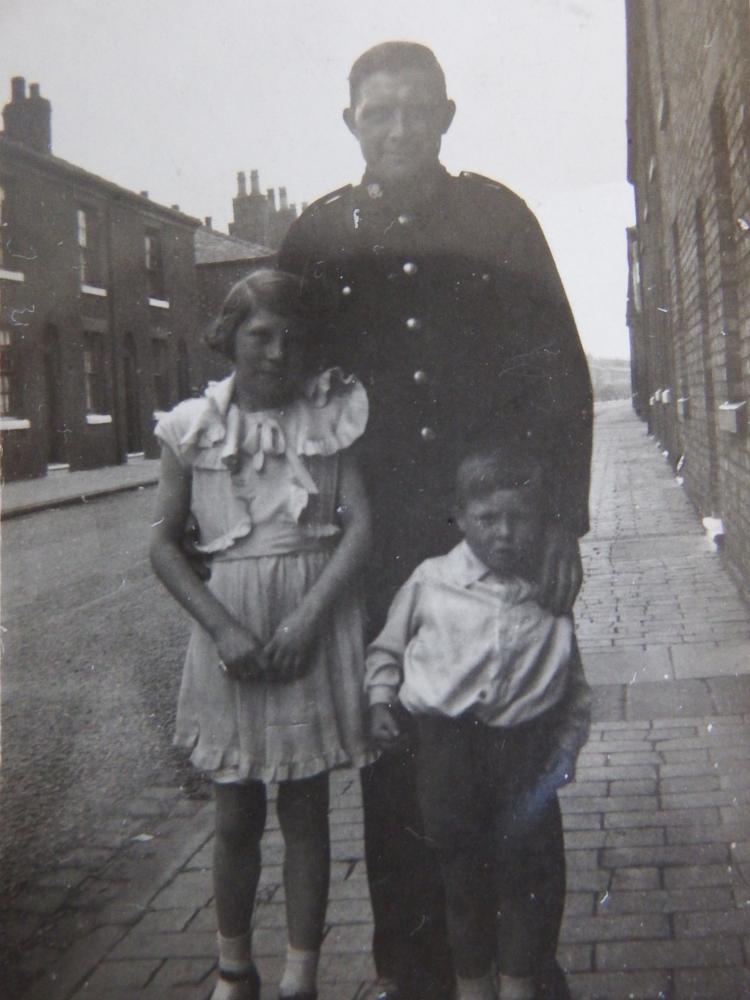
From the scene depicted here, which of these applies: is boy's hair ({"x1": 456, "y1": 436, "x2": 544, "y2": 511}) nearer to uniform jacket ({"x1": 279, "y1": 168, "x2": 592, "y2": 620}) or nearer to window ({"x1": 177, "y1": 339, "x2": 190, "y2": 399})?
uniform jacket ({"x1": 279, "y1": 168, "x2": 592, "y2": 620})

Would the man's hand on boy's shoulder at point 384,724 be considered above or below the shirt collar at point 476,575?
below

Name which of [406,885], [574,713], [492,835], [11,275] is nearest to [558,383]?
[574,713]

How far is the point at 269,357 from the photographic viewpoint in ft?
7.48

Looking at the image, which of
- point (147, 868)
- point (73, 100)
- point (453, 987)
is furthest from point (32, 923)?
point (73, 100)

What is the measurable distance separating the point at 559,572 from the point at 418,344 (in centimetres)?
57

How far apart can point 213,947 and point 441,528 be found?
3.87 ft

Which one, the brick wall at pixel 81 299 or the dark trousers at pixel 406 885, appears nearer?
the dark trousers at pixel 406 885

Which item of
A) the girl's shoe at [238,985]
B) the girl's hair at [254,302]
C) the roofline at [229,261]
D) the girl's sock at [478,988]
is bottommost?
the girl's shoe at [238,985]

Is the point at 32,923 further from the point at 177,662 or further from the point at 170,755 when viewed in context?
the point at 177,662

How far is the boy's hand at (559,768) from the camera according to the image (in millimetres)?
2213

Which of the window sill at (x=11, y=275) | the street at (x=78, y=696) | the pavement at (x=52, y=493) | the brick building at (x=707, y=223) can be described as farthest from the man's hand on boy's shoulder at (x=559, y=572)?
the pavement at (x=52, y=493)

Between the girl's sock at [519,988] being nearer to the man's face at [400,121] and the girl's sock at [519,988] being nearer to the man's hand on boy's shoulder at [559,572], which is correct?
the man's hand on boy's shoulder at [559,572]

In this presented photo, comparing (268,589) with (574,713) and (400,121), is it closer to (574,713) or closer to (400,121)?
(574,713)

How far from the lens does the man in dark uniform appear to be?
7.67ft
